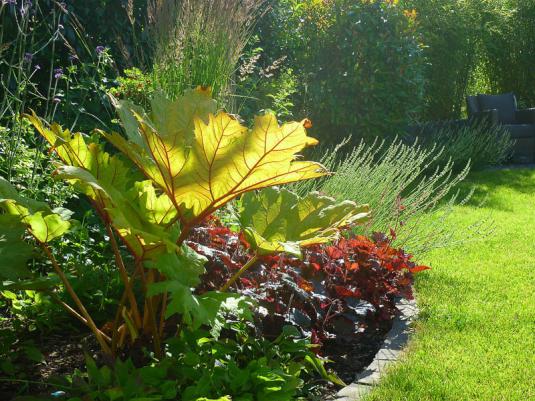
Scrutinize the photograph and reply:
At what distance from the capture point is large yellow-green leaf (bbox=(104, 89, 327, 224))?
1959 mm

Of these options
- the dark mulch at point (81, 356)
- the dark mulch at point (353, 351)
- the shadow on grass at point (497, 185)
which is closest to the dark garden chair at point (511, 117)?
the shadow on grass at point (497, 185)

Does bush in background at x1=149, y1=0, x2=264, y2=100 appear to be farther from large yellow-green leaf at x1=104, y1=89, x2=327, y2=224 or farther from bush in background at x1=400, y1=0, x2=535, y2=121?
bush in background at x1=400, y1=0, x2=535, y2=121

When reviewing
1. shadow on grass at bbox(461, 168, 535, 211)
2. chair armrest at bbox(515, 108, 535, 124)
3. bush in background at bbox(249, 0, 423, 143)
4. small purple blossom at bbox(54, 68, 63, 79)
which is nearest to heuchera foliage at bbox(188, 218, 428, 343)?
small purple blossom at bbox(54, 68, 63, 79)

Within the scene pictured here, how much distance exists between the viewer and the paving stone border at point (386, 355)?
2.65 meters

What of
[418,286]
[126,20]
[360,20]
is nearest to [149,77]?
[418,286]

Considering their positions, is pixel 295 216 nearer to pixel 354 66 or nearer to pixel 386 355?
pixel 386 355

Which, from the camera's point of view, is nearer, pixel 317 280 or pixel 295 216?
pixel 295 216

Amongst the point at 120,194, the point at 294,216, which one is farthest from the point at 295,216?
the point at 120,194

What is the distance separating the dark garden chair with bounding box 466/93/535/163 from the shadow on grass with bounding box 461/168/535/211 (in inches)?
49.5

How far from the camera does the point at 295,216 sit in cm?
229

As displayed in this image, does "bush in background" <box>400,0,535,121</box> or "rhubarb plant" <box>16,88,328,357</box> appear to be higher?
"bush in background" <box>400,0,535,121</box>

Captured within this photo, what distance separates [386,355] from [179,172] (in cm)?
140

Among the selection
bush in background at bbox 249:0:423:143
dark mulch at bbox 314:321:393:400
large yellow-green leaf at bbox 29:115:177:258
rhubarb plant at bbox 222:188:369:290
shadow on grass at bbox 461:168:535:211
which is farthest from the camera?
bush in background at bbox 249:0:423:143

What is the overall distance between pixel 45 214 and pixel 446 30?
11018 mm
